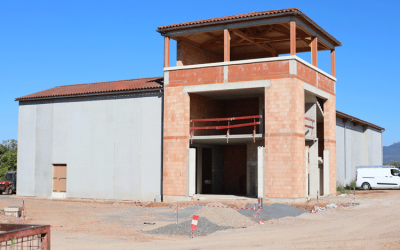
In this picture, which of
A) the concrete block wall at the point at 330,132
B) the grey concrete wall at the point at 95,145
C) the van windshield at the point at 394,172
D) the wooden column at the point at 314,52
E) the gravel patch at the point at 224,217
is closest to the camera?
the gravel patch at the point at 224,217

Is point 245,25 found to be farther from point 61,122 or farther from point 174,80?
point 61,122

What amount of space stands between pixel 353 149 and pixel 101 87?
23.7 metres

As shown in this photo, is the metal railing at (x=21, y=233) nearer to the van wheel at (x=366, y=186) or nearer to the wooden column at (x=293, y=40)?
the wooden column at (x=293, y=40)

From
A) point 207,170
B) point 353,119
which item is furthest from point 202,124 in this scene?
point 353,119

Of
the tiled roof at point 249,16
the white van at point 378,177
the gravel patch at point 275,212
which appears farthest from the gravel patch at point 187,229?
the white van at point 378,177

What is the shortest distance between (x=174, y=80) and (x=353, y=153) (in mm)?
22044

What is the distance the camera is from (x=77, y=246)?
1245 centimetres

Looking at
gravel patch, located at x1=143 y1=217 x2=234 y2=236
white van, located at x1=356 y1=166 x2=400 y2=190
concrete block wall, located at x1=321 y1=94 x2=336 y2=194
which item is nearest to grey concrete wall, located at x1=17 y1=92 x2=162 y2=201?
concrete block wall, located at x1=321 y1=94 x2=336 y2=194

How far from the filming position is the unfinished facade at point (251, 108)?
22.8 metres

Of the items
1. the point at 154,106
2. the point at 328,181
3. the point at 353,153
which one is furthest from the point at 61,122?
the point at 353,153

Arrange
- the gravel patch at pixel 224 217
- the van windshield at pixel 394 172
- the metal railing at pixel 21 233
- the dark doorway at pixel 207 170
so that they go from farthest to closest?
1. the van windshield at pixel 394 172
2. the dark doorway at pixel 207 170
3. the gravel patch at pixel 224 217
4. the metal railing at pixel 21 233

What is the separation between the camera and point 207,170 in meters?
28.9

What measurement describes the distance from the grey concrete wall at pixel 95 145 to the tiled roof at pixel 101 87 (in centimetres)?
47

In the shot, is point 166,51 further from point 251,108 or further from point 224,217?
point 224,217
